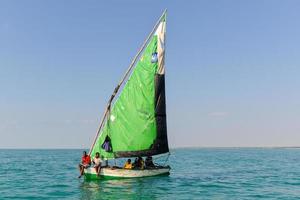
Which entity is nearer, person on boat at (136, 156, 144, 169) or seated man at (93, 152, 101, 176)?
seated man at (93, 152, 101, 176)

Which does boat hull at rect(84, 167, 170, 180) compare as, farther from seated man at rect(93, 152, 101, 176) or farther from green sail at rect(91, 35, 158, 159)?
green sail at rect(91, 35, 158, 159)

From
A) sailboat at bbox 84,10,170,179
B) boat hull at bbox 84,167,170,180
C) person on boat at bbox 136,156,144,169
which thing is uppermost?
sailboat at bbox 84,10,170,179

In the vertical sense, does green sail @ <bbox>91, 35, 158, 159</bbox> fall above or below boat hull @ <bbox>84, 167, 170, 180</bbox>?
above

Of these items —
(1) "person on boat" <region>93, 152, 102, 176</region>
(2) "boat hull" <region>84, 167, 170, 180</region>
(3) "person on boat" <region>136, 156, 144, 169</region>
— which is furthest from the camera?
(3) "person on boat" <region>136, 156, 144, 169</region>

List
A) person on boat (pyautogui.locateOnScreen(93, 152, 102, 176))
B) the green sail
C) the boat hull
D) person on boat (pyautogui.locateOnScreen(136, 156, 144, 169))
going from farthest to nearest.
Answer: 1. person on boat (pyautogui.locateOnScreen(136, 156, 144, 169))
2. the green sail
3. the boat hull
4. person on boat (pyautogui.locateOnScreen(93, 152, 102, 176))

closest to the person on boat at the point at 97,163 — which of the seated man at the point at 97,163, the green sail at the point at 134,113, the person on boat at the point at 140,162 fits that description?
the seated man at the point at 97,163

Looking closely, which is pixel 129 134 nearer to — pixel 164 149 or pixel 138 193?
pixel 164 149

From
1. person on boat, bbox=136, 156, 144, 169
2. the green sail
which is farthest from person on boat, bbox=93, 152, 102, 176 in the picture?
person on boat, bbox=136, 156, 144, 169

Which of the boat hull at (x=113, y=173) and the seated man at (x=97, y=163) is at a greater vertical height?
the seated man at (x=97, y=163)

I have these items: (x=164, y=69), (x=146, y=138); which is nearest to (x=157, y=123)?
(x=146, y=138)

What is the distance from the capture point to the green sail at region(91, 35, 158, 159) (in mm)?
36406

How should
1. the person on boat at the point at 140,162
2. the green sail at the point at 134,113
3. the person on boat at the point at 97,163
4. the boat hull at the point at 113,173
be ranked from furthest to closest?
the person on boat at the point at 140,162
the green sail at the point at 134,113
the boat hull at the point at 113,173
the person on boat at the point at 97,163

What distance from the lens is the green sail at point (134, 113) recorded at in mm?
36406

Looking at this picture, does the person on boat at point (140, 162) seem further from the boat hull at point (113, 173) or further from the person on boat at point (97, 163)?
the person on boat at point (97, 163)
